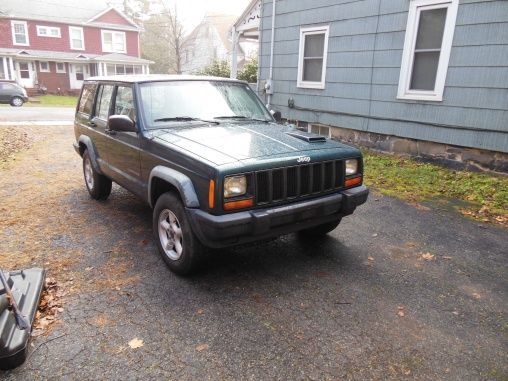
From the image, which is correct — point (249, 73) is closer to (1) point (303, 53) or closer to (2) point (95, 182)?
(1) point (303, 53)

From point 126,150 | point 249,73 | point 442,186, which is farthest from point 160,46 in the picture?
point 126,150

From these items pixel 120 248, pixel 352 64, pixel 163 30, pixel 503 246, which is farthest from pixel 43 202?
pixel 163 30

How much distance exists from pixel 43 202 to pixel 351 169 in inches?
180

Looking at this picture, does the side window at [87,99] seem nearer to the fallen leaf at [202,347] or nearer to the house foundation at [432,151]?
the house foundation at [432,151]

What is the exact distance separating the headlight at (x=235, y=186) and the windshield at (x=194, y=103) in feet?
4.49

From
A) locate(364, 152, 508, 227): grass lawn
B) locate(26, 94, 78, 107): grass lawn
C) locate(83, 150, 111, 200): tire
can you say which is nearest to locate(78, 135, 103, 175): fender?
locate(83, 150, 111, 200): tire

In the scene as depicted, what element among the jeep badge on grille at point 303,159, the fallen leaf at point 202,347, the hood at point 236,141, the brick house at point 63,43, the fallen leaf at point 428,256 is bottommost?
the fallen leaf at point 202,347

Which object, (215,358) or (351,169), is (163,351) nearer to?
(215,358)

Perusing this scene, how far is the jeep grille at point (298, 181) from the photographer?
3199 millimetres

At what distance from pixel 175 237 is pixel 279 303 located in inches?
45.8

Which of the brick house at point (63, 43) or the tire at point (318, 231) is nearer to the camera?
the tire at point (318, 231)

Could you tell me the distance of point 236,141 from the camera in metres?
3.61

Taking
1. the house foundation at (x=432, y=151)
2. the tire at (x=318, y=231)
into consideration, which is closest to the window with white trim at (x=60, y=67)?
the house foundation at (x=432, y=151)

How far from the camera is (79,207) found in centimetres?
554
